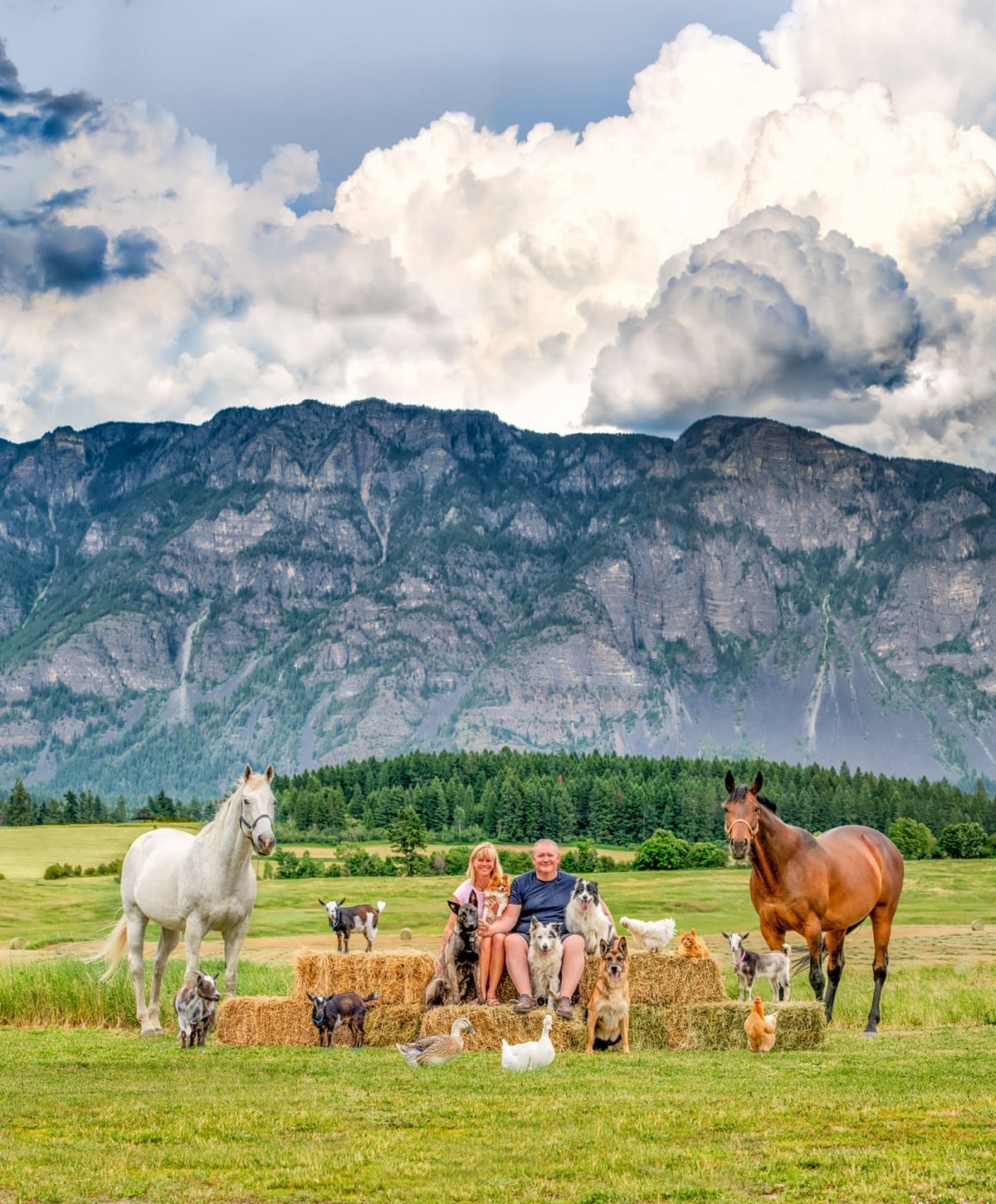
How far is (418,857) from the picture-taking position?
440ft

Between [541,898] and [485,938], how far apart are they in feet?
3.14

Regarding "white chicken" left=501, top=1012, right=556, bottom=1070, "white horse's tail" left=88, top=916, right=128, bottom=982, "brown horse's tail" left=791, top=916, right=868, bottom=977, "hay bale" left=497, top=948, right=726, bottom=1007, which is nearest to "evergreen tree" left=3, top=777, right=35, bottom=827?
"white horse's tail" left=88, top=916, right=128, bottom=982

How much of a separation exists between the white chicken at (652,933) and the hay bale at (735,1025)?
9.33 ft

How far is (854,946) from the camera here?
57219 mm

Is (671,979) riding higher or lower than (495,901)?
lower

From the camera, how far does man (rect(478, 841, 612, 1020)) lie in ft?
57.3

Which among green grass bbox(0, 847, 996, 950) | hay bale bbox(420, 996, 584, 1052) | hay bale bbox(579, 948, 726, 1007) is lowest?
green grass bbox(0, 847, 996, 950)

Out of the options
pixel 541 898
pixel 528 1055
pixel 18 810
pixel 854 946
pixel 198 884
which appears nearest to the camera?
pixel 528 1055

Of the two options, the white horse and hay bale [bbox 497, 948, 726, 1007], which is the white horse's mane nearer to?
the white horse

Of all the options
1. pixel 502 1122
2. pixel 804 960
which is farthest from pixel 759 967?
pixel 502 1122

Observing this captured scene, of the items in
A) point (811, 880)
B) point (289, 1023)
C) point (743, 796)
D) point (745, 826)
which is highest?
point (743, 796)

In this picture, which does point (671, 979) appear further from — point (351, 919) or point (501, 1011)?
point (351, 919)

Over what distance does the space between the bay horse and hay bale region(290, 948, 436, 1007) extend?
16.0 ft

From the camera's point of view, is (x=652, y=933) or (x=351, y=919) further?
(x=351, y=919)
